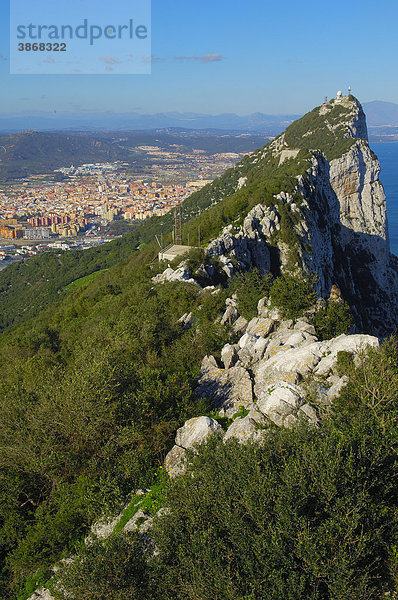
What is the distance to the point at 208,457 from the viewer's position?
8.29 metres

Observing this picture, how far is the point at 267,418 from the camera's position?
9891mm

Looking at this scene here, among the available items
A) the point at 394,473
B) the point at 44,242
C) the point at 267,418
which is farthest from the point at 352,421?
the point at 44,242

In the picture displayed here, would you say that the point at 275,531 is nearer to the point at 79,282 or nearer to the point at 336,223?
the point at 336,223

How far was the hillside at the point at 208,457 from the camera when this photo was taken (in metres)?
6.31

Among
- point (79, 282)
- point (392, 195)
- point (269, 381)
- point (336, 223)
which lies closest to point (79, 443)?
point (269, 381)

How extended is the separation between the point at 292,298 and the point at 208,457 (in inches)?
351

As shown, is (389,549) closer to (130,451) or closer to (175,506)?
(175,506)

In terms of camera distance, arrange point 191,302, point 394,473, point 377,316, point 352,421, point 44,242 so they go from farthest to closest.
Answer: point 44,242 → point 377,316 → point 191,302 → point 352,421 → point 394,473

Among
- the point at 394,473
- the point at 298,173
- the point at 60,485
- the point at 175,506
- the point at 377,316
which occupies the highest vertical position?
the point at 298,173

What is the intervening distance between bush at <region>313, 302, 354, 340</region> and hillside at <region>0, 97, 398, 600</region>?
51mm

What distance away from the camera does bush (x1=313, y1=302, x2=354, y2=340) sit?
47.3 feet

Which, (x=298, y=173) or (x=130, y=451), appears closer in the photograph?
(x=130, y=451)

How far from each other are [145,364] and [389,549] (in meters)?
9.31

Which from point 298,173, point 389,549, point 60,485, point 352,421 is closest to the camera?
point 389,549
